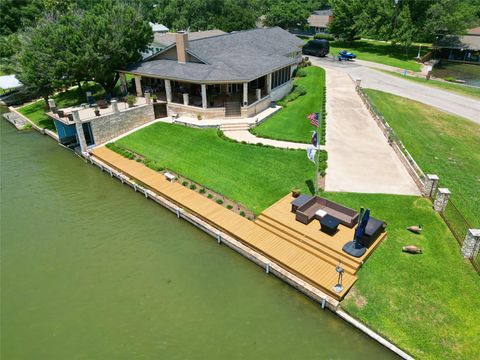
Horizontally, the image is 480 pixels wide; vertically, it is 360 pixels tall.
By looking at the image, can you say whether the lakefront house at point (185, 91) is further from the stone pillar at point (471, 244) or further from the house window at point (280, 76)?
the stone pillar at point (471, 244)

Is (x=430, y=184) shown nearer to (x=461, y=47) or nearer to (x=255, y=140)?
(x=255, y=140)

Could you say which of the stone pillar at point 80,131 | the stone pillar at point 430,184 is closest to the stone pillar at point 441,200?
the stone pillar at point 430,184

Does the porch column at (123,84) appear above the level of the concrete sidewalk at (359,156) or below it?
above

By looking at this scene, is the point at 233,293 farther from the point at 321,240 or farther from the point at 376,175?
the point at 376,175

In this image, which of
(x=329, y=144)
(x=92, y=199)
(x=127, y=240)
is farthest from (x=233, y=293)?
(x=329, y=144)

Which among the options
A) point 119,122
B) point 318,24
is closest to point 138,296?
point 119,122

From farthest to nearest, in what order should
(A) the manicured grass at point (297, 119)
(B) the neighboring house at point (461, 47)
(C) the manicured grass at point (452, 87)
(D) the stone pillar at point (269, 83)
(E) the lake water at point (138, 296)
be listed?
(B) the neighboring house at point (461, 47) → (C) the manicured grass at point (452, 87) → (D) the stone pillar at point (269, 83) → (A) the manicured grass at point (297, 119) → (E) the lake water at point (138, 296)
